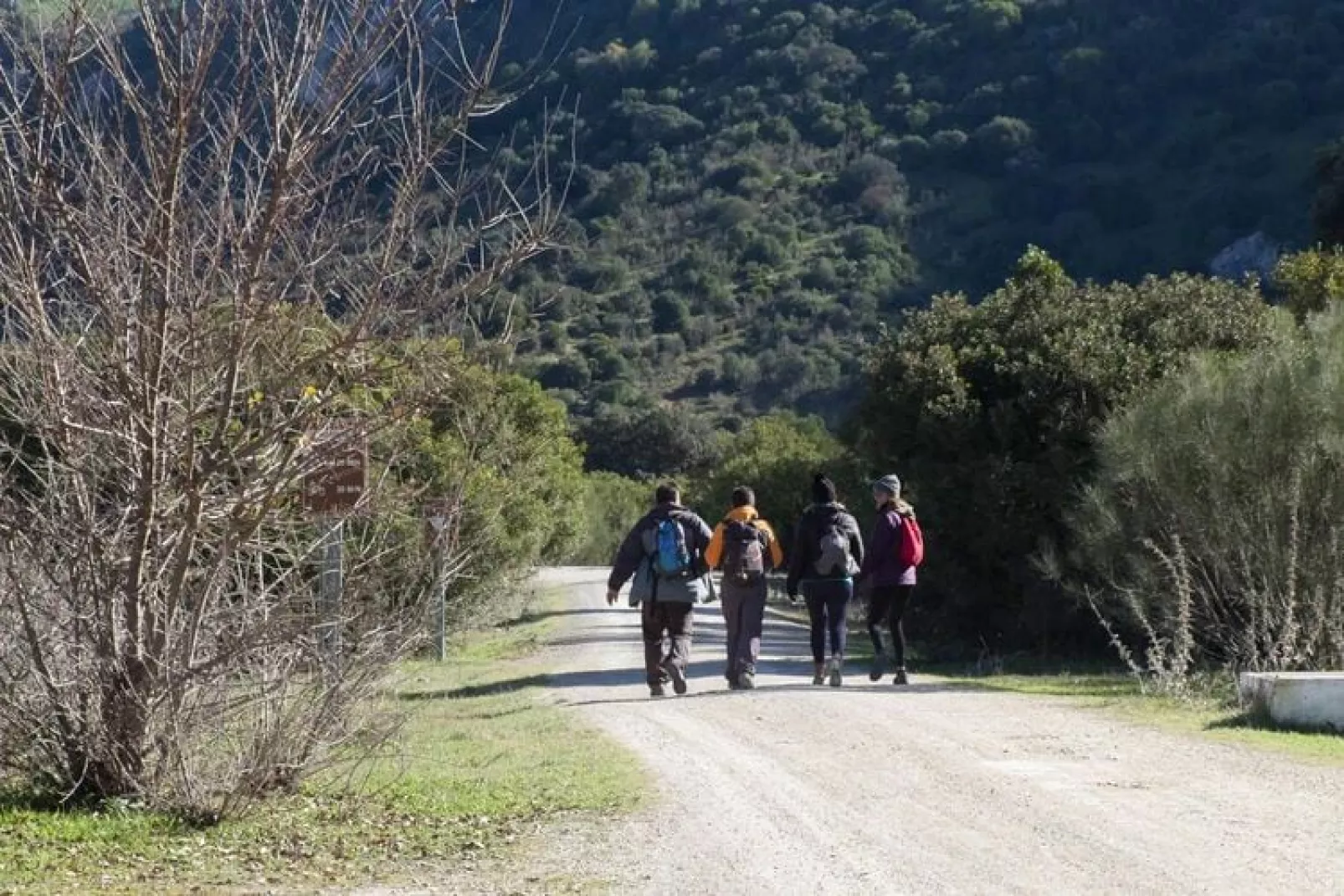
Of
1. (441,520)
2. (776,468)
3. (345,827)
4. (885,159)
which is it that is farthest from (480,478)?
(885,159)

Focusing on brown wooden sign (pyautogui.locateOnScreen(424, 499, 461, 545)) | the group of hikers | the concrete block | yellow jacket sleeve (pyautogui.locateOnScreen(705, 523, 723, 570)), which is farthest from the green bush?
brown wooden sign (pyautogui.locateOnScreen(424, 499, 461, 545))

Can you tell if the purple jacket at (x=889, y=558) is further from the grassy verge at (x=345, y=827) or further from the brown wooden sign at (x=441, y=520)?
the brown wooden sign at (x=441, y=520)

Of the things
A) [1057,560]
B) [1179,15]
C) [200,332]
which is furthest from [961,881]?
[1179,15]

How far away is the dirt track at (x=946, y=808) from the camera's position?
870 centimetres

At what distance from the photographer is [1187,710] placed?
15711mm

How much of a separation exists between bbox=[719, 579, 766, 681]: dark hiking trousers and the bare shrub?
22.7 feet

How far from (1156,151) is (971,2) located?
1864 cm

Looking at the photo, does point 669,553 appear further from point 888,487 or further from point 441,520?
point 441,520

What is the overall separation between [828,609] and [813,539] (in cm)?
70

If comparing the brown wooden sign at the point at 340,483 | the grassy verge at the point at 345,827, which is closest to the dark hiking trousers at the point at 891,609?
the grassy verge at the point at 345,827

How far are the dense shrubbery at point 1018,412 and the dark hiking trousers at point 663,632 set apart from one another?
7828 millimetres

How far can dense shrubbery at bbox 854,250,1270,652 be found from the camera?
24.8 m

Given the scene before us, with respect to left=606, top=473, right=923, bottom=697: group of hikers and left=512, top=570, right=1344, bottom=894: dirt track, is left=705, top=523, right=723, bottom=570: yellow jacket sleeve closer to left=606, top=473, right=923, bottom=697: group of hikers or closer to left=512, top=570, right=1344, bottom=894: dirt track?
left=606, top=473, right=923, bottom=697: group of hikers

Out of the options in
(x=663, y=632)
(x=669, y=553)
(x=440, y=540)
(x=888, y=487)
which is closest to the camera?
(x=440, y=540)
